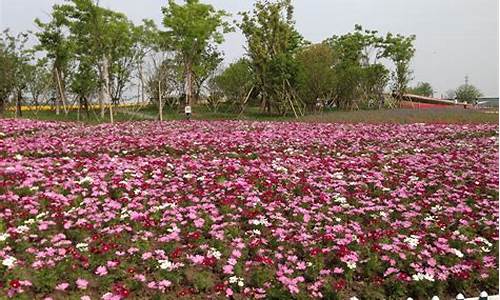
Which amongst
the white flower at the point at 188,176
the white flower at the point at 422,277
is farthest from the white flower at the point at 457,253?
the white flower at the point at 188,176

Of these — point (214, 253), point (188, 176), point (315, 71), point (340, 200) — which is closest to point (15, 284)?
point (214, 253)

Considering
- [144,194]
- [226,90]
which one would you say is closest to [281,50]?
[226,90]

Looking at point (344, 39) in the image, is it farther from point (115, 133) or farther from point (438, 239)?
point (438, 239)

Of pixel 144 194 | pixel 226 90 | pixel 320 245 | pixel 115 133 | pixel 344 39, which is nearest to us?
pixel 320 245

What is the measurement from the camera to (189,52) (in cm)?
A: 3675

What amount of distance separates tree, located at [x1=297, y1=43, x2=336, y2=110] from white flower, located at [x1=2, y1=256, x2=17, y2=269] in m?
29.1

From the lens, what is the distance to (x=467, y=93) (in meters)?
87.4

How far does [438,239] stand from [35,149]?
919 centimetres

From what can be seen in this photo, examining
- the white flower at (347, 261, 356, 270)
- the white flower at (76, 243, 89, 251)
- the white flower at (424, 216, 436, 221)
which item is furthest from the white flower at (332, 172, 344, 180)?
the white flower at (76, 243, 89, 251)

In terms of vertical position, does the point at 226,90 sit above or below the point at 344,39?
Answer: below

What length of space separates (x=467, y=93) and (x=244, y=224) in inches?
3547

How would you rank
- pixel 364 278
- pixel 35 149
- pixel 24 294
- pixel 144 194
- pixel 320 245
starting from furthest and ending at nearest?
pixel 35 149 < pixel 144 194 < pixel 320 245 < pixel 364 278 < pixel 24 294

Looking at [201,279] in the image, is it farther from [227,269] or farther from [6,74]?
[6,74]

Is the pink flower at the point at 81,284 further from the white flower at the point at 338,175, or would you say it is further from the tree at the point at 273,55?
the tree at the point at 273,55
